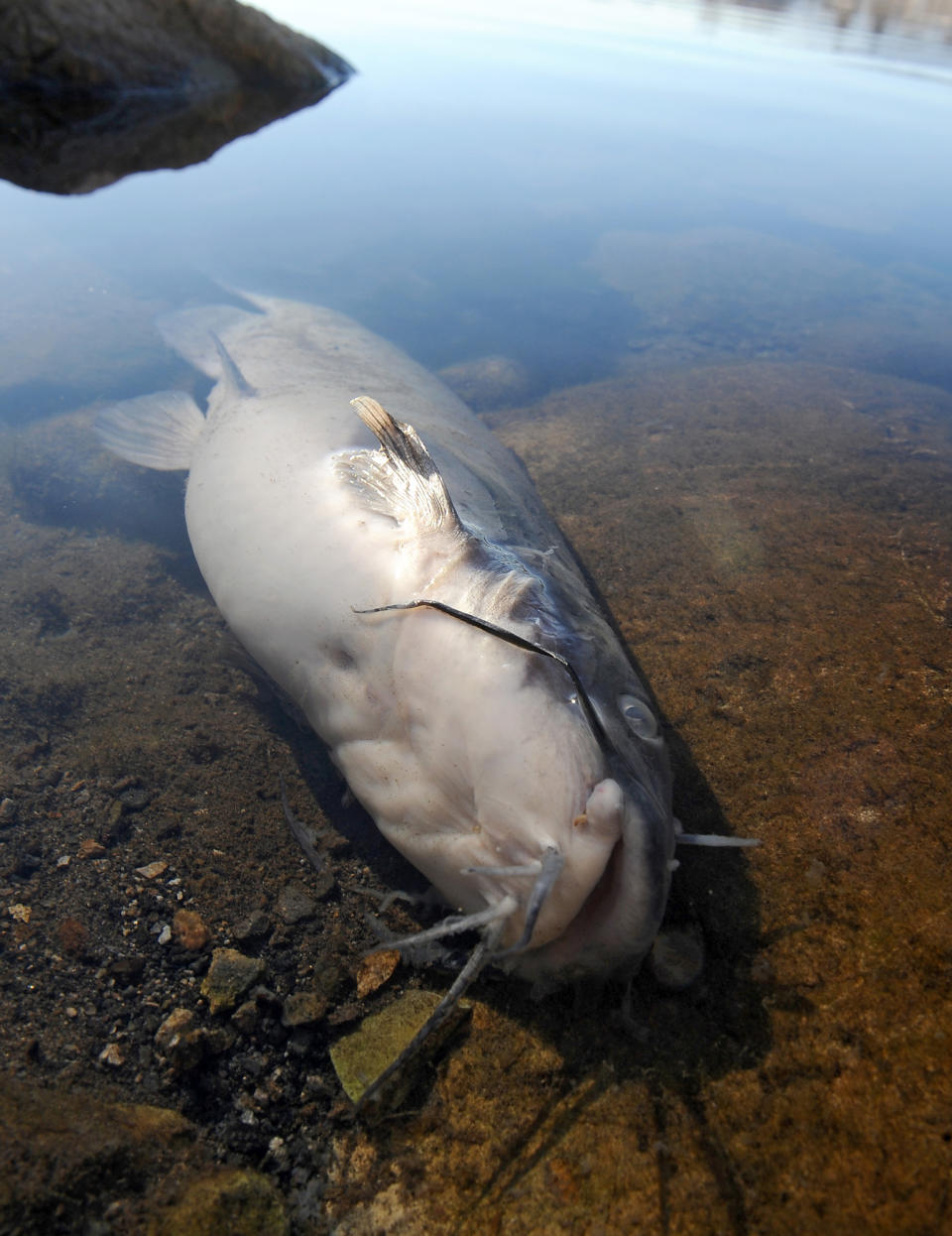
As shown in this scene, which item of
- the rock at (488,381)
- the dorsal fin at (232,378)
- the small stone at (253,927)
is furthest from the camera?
the rock at (488,381)

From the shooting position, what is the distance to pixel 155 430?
429 centimetres

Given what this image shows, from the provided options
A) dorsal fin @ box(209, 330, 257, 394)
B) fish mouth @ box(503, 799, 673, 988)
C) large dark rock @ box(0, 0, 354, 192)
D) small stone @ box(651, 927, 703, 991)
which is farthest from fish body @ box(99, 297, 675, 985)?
large dark rock @ box(0, 0, 354, 192)

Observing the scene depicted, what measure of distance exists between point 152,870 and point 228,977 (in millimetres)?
512

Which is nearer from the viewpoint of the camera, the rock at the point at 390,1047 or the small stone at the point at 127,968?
the rock at the point at 390,1047

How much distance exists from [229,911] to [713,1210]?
153 cm

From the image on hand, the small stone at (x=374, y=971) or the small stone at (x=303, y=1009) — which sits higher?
the small stone at (x=374, y=971)

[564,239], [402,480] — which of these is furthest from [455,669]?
[564,239]

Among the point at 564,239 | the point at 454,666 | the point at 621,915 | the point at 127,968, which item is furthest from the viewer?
the point at 564,239

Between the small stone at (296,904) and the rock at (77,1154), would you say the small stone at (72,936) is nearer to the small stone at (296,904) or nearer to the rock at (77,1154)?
the rock at (77,1154)

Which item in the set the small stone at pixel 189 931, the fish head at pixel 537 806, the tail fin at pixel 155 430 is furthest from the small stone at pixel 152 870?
the tail fin at pixel 155 430

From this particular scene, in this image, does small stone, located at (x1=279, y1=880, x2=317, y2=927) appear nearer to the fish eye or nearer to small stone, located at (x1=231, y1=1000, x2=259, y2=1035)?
small stone, located at (x1=231, y1=1000, x2=259, y2=1035)

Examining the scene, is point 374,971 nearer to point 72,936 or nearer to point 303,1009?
point 303,1009

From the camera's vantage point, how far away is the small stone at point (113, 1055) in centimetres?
183

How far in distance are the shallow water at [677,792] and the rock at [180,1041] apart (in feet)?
0.14
